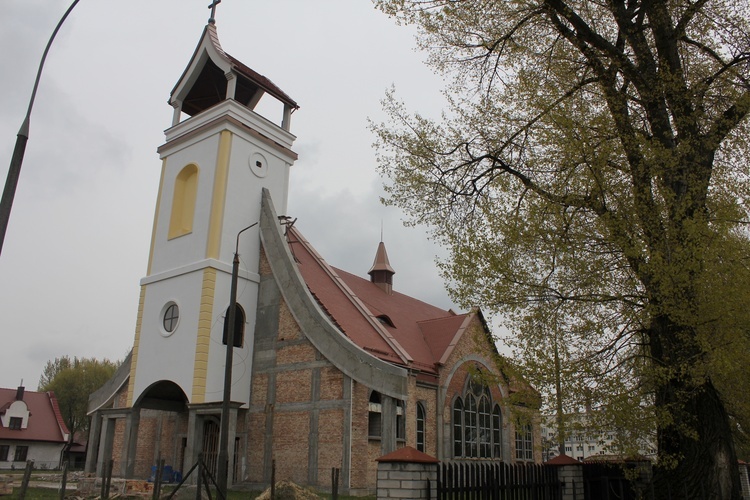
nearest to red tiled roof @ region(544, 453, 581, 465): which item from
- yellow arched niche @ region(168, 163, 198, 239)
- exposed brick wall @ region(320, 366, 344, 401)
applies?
exposed brick wall @ region(320, 366, 344, 401)

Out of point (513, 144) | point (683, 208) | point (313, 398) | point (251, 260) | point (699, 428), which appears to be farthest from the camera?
point (251, 260)

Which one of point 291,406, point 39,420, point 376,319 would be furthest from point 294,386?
point 39,420


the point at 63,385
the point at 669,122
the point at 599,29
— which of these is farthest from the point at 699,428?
the point at 63,385

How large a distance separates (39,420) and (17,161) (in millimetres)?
46351

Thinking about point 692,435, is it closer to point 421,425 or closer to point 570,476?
point 570,476

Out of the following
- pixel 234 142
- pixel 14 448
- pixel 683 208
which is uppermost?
pixel 234 142

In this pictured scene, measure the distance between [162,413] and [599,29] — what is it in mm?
20600

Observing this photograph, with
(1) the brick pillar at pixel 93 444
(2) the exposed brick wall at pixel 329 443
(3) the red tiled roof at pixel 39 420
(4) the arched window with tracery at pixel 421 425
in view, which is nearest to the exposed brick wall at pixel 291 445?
(2) the exposed brick wall at pixel 329 443

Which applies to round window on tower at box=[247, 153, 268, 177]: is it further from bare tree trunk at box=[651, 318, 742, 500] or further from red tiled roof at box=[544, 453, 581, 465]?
bare tree trunk at box=[651, 318, 742, 500]

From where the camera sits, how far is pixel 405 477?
30.6 ft

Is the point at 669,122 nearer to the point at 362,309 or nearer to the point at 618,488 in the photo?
the point at 618,488

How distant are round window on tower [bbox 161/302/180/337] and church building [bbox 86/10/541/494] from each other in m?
0.06

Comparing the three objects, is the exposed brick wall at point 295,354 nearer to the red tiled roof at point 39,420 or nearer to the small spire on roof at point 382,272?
the small spire on roof at point 382,272

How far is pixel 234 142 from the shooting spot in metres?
23.7
